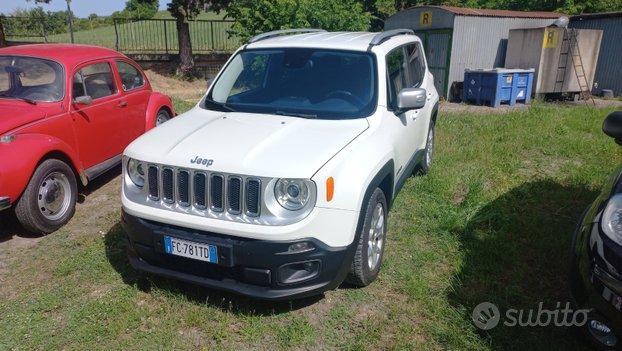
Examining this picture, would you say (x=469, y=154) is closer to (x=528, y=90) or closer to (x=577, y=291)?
(x=577, y=291)

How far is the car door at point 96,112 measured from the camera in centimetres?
507

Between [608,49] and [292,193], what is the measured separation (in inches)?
703

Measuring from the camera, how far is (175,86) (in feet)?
54.0

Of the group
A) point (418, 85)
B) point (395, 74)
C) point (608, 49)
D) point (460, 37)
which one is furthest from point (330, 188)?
point (608, 49)

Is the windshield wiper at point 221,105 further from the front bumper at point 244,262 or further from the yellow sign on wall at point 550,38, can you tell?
the yellow sign on wall at point 550,38

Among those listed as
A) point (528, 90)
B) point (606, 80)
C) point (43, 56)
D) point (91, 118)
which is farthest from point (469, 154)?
point (606, 80)

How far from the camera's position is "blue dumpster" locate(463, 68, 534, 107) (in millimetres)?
13391

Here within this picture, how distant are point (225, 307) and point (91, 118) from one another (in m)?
3.16

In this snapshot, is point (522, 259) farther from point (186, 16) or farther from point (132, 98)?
point (186, 16)

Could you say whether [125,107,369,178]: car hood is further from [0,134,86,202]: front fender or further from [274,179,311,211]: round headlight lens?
[0,134,86,202]: front fender

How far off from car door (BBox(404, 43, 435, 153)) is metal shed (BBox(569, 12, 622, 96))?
13949 mm

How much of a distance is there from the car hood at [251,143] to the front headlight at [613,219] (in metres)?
1.64

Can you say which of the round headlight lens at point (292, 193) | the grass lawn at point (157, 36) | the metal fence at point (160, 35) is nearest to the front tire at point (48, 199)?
the round headlight lens at point (292, 193)

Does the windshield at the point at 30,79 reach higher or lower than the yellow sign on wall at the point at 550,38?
lower
